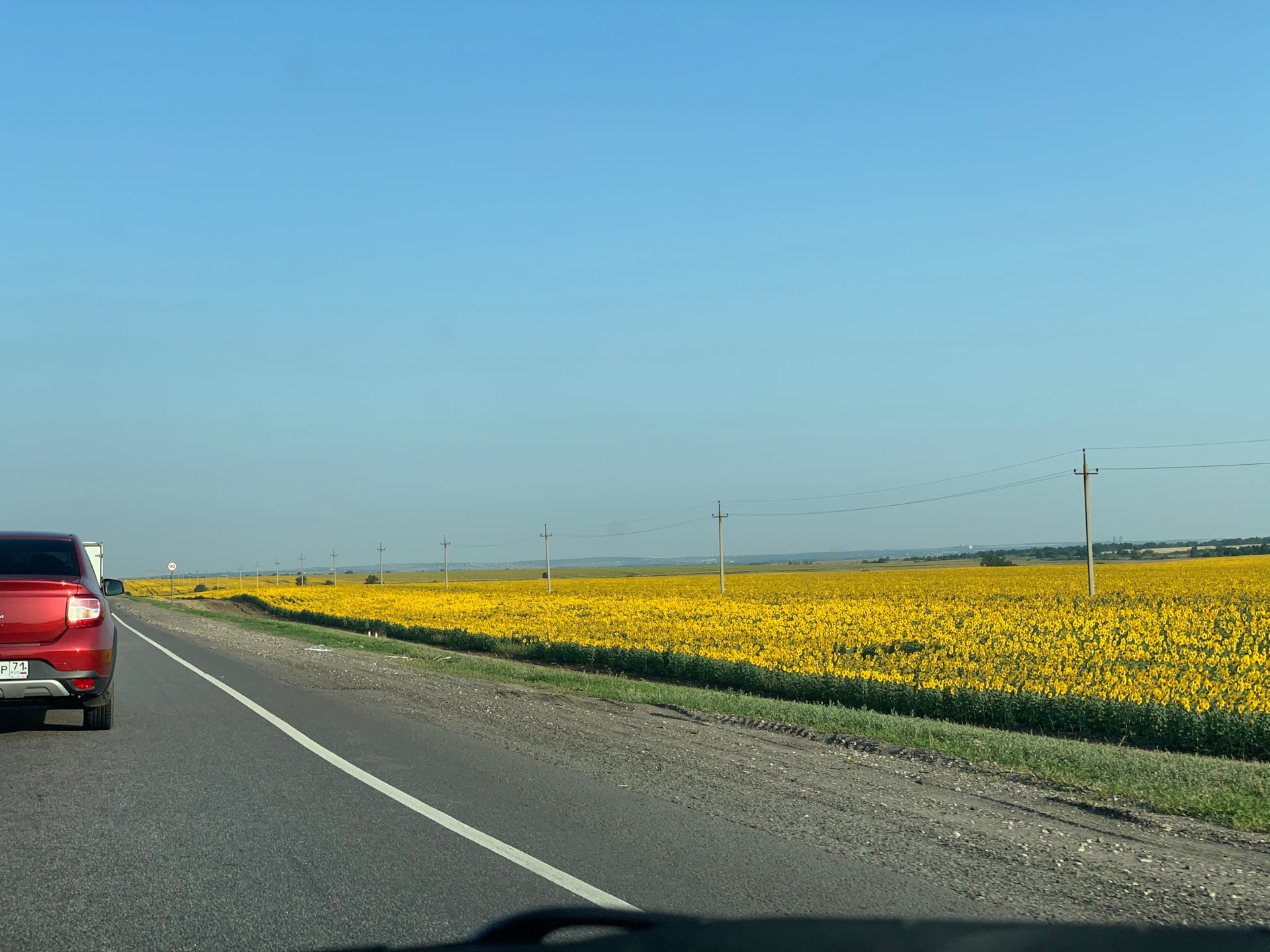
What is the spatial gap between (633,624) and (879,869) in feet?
83.3

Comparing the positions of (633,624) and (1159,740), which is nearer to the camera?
(1159,740)

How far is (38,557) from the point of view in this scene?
993 cm

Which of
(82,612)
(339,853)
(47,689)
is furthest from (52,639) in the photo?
(339,853)

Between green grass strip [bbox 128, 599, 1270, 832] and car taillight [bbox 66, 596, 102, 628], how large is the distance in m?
7.46

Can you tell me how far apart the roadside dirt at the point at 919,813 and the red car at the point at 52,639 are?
3.49m

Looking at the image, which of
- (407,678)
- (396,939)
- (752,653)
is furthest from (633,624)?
(396,939)

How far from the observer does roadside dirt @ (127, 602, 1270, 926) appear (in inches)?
196

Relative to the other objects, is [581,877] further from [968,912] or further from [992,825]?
[992,825]

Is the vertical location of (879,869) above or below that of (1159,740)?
above

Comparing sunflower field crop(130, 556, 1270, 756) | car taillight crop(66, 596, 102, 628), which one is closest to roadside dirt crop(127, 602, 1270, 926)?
car taillight crop(66, 596, 102, 628)

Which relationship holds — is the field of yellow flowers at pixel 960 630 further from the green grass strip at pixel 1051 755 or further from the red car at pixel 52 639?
the red car at pixel 52 639

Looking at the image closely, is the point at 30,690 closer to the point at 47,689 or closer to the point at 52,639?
the point at 47,689

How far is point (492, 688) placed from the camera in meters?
15.6

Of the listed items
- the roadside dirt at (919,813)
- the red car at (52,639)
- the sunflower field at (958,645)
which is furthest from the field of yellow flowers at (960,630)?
the red car at (52,639)
